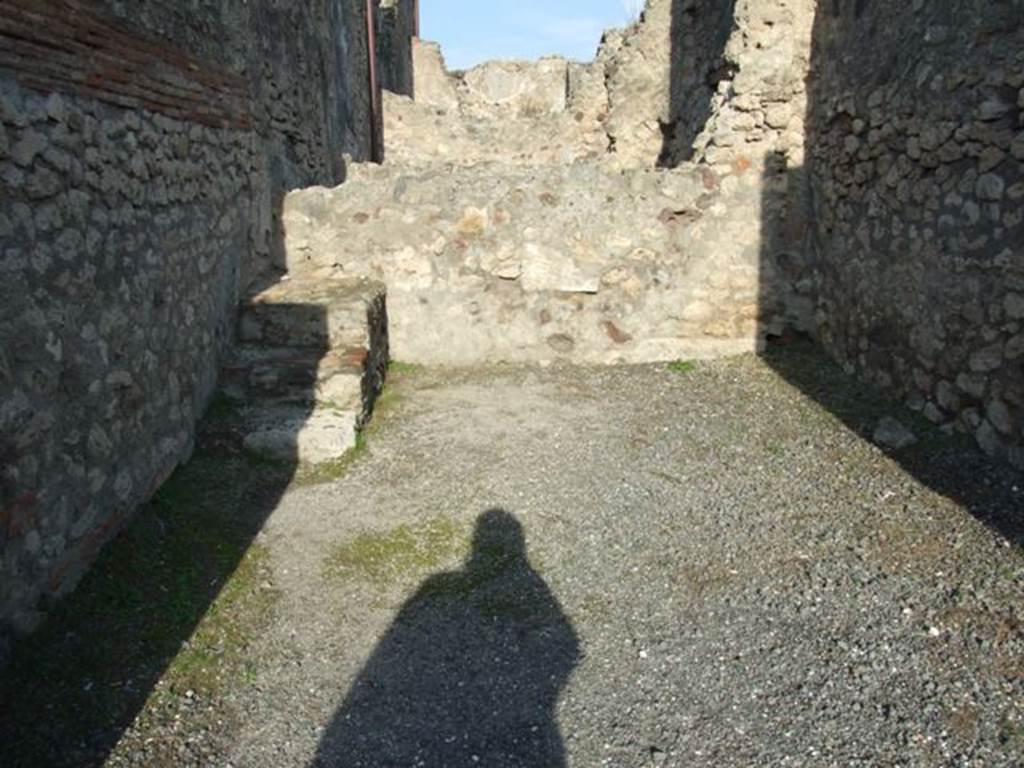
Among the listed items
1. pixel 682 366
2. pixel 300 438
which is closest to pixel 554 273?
pixel 682 366

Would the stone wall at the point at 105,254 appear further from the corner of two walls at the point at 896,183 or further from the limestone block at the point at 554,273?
the corner of two walls at the point at 896,183

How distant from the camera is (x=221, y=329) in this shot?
4711mm

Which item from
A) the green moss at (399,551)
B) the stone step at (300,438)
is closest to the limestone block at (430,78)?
the stone step at (300,438)

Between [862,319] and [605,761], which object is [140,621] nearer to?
[605,761]

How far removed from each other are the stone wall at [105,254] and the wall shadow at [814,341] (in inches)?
144

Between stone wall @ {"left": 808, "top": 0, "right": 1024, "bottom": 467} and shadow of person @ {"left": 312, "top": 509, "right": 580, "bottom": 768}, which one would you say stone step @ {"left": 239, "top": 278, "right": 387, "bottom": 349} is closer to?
shadow of person @ {"left": 312, "top": 509, "right": 580, "bottom": 768}

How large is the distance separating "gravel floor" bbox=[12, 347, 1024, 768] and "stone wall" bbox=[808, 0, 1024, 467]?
0.34 meters

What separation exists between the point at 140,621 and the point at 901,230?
14.2ft

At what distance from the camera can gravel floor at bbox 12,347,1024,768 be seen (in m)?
2.20

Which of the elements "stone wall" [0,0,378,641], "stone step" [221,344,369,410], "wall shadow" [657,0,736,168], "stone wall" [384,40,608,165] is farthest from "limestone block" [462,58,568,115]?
"stone step" [221,344,369,410]

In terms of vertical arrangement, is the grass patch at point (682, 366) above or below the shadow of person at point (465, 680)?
above

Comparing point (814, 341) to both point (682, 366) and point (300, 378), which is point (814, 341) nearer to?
point (682, 366)

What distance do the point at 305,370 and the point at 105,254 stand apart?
162cm

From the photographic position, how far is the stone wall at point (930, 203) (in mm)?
3453
